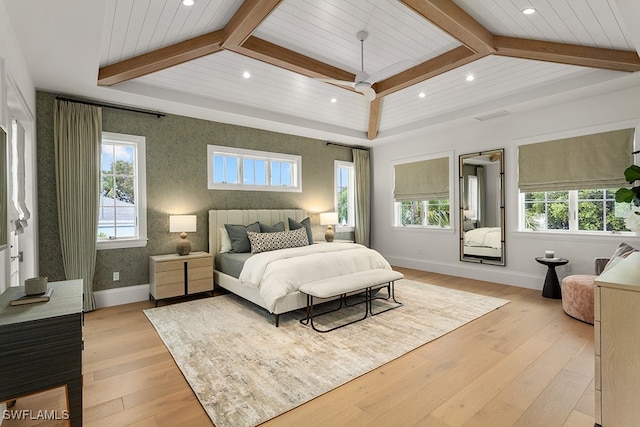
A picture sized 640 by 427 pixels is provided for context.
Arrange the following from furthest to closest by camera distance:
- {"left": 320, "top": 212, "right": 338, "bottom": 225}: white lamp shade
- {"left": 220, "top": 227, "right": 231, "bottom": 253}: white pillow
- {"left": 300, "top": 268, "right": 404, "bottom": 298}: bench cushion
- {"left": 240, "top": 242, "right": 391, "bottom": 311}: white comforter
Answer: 1. {"left": 320, "top": 212, "right": 338, "bottom": 225}: white lamp shade
2. {"left": 220, "top": 227, "right": 231, "bottom": 253}: white pillow
3. {"left": 240, "top": 242, "right": 391, "bottom": 311}: white comforter
4. {"left": 300, "top": 268, "right": 404, "bottom": 298}: bench cushion

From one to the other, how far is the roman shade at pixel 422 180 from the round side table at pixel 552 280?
2103 millimetres

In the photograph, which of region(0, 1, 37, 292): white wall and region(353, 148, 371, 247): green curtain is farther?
region(353, 148, 371, 247): green curtain

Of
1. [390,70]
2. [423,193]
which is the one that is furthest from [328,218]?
[390,70]

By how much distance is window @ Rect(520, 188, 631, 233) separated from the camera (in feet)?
14.1

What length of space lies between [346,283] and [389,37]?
114 inches

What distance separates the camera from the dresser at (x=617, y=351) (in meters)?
1.67

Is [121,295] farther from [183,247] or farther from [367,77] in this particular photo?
[367,77]

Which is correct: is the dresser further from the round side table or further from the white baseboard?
the white baseboard

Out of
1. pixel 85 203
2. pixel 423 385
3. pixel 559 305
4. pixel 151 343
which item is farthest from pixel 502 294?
pixel 85 203

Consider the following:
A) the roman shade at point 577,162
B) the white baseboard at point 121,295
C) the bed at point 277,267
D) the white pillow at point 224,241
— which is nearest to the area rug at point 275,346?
the bed at point 277,267

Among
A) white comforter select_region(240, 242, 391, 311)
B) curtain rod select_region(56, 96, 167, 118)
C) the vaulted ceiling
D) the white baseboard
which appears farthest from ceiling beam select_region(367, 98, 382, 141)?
the white baseboard

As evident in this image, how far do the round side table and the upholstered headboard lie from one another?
3951 millimetres

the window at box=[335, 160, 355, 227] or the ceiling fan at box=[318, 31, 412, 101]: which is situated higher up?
the ceiling fan at box=[318, 31, 412, 101]

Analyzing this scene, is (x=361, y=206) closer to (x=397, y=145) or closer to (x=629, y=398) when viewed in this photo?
(x=397, y=145)
